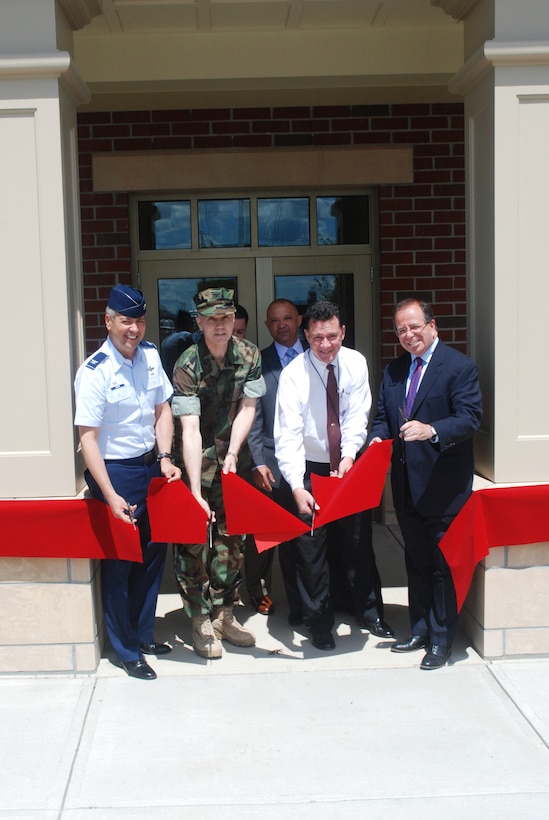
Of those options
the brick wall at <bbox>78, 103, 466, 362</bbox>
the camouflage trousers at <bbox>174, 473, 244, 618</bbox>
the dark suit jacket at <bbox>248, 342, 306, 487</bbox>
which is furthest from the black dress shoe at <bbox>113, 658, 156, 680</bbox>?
the brick wall at <bbox>78, 103, 466, 362</bbox>

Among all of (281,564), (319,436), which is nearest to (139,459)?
(319,436)

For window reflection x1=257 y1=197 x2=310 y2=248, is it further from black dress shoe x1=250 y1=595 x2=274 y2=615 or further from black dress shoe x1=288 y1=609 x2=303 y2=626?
black dress shoe x1=288 y1=609 x2=303 y2=626

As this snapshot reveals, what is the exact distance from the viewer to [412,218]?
20.9 feet

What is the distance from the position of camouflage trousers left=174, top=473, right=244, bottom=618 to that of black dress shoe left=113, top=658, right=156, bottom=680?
354mm

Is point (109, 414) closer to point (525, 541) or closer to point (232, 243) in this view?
point (525, 541)

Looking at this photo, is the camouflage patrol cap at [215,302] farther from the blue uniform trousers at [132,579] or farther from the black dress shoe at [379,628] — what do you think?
the black dress shoe at [379,628]

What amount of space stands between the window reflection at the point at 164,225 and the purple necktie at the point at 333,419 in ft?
8.78

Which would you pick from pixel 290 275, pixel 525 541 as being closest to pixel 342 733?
pixel 525 541

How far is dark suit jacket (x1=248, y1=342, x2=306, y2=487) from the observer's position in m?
4.36

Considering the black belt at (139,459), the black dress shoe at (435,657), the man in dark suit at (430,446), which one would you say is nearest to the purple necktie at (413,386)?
the man in dark suit at (430,446)

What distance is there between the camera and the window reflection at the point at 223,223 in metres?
6.46

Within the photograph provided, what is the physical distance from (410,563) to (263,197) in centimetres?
333

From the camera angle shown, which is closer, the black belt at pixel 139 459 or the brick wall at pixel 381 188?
the black belt at pixel 139 459

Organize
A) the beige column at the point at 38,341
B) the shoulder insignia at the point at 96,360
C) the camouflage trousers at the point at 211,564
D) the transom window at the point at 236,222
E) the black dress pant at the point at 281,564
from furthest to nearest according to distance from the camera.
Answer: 1. the transom window at the point at 236,222
2. the black dress pant at the point at 281,564
3. the camouflage trousers at the point at 211,564
4. the beige column at the point at 38,341
5. the shoulder insignia at the point at 96,360
